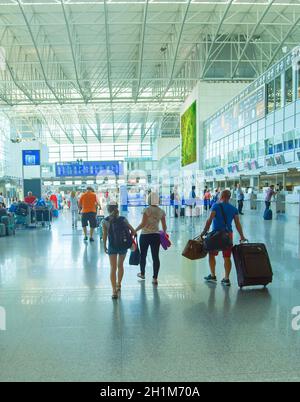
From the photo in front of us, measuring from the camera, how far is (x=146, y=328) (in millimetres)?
4426

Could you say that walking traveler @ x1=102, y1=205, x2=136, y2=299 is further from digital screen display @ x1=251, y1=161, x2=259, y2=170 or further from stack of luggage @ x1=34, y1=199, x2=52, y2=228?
digital screen display @ x1=251, y1=161, x2=259, y2=170

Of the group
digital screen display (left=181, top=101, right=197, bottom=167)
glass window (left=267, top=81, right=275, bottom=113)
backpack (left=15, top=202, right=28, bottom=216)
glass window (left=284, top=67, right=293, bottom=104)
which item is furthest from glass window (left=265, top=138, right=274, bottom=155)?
digital screen display (left=181, top=101, right=197, bottom=167)

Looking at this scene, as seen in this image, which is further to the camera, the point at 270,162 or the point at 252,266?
the point at 270,162

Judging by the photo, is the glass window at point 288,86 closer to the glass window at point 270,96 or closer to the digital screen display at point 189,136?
the glass window at point 270,96

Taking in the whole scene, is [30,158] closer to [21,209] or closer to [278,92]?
[21,209]

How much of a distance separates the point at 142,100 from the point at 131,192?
1053 centimetres

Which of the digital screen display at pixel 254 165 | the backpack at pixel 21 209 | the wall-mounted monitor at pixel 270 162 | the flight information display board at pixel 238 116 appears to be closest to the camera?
the backpack at pixel 21 209

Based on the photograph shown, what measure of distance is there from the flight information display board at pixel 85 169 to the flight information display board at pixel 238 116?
10.5 meters

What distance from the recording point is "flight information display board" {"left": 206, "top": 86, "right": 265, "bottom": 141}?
90.2 feet

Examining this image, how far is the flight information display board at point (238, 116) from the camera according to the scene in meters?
27.5

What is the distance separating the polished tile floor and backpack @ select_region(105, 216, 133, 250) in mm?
739

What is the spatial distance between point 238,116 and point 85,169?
45.8 ft

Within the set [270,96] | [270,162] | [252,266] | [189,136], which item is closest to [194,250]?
[252,266]

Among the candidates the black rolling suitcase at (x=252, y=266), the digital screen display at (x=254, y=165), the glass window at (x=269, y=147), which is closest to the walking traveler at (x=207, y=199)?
the digital screen display at (x=254, y=165)
